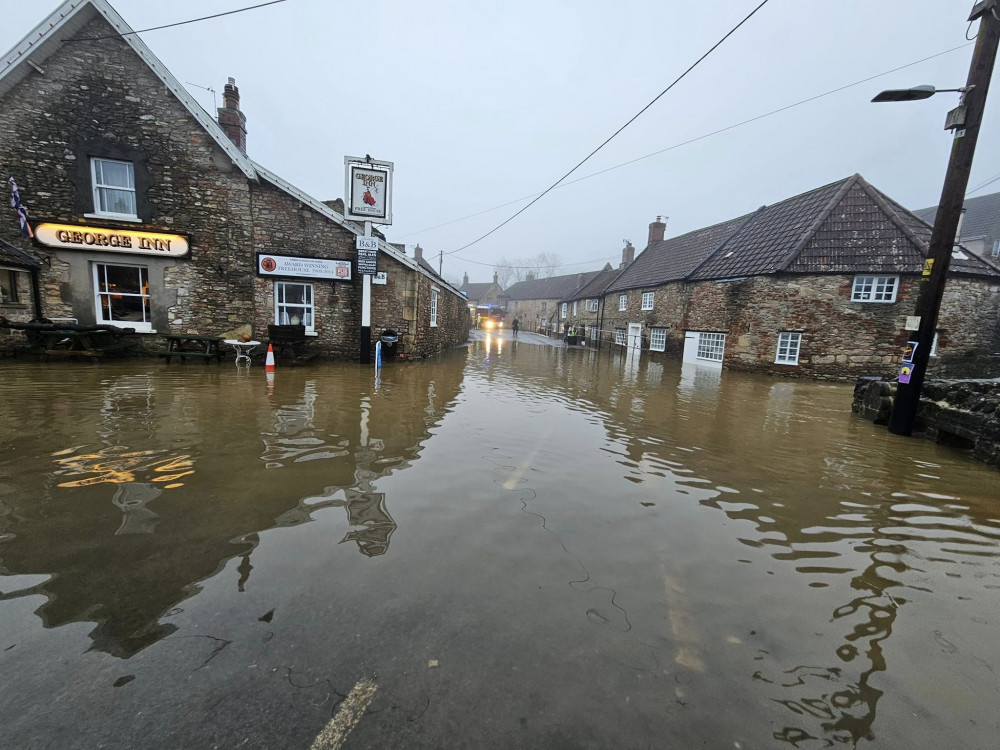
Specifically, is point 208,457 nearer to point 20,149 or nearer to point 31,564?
point 31,564

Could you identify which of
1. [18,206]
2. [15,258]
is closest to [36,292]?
[15,258]

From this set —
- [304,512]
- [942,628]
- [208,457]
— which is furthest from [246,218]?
[942,628]

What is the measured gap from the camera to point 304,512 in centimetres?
383

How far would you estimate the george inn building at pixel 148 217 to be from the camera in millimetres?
11672

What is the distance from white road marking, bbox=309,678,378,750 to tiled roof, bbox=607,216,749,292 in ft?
75.4

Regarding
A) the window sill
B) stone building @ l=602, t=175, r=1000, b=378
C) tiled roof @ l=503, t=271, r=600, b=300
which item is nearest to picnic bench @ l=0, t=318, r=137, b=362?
the window sill

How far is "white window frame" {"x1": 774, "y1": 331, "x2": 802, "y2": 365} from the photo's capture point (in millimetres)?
16641

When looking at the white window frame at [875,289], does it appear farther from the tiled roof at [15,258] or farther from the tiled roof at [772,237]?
the tiled roof at [15,258]

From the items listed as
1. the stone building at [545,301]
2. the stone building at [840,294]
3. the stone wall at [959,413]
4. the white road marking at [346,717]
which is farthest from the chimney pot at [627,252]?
the white road marking at [346,717]

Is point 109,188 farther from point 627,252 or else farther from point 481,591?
point 627,252

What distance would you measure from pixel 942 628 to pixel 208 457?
6592 mm

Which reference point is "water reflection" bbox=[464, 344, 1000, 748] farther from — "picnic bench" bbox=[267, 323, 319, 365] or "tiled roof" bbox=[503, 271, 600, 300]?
"tiled roof" bbox=[503, 271, 600, 300]

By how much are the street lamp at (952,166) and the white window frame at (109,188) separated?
58.6 ft

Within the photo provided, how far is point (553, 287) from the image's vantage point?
58.6 meters
